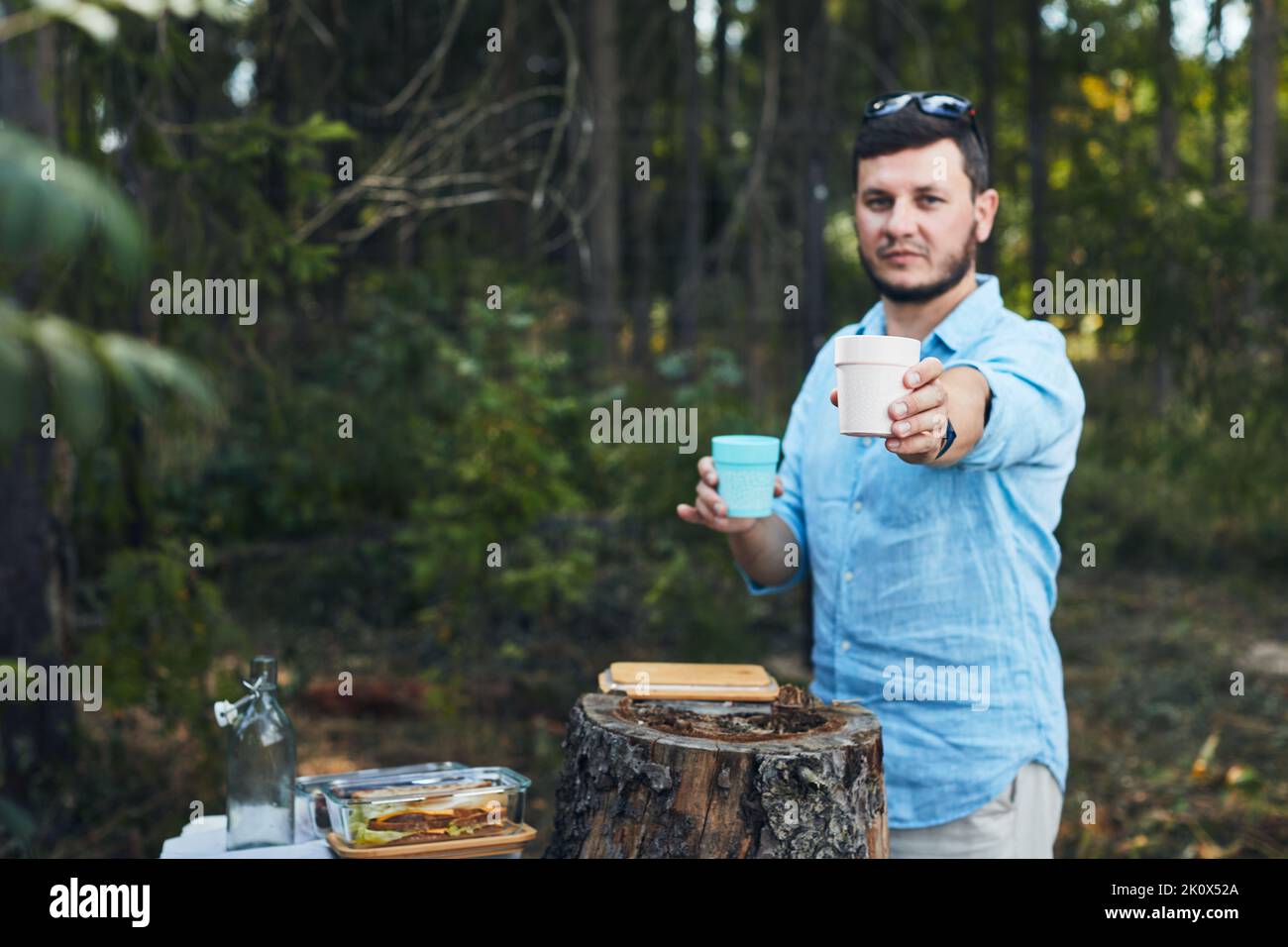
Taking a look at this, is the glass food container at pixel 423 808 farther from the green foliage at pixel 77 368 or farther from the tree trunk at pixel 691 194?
the tree trunk at pixel 691 194

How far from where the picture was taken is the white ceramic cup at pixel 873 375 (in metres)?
2.15

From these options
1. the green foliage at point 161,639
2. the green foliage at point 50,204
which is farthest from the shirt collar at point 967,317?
the green foliage at point 161,639

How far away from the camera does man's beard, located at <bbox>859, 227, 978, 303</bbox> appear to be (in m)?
2.81

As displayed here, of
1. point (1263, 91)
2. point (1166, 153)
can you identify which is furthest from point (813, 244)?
point (1166, 153)

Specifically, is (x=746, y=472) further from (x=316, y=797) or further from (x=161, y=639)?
(x=161, y=639)

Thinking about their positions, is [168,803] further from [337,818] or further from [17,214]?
[17,214]

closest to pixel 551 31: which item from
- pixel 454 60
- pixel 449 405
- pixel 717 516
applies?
pixel 454 60

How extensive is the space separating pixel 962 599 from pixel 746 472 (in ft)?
1.75

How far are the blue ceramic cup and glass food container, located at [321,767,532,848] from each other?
73 centimetres

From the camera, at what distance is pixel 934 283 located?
2.81 m

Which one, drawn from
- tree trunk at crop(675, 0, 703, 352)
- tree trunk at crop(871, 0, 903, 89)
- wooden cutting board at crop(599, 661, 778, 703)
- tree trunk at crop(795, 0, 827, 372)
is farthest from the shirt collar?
tree trunk at crop(675, 0, 703, 352)

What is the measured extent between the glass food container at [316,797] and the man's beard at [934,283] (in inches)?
55.2

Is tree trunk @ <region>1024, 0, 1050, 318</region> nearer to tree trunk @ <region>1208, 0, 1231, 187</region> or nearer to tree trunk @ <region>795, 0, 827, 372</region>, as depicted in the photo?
tree trunk @ <region>1208, 0, 1231, 187</region>
